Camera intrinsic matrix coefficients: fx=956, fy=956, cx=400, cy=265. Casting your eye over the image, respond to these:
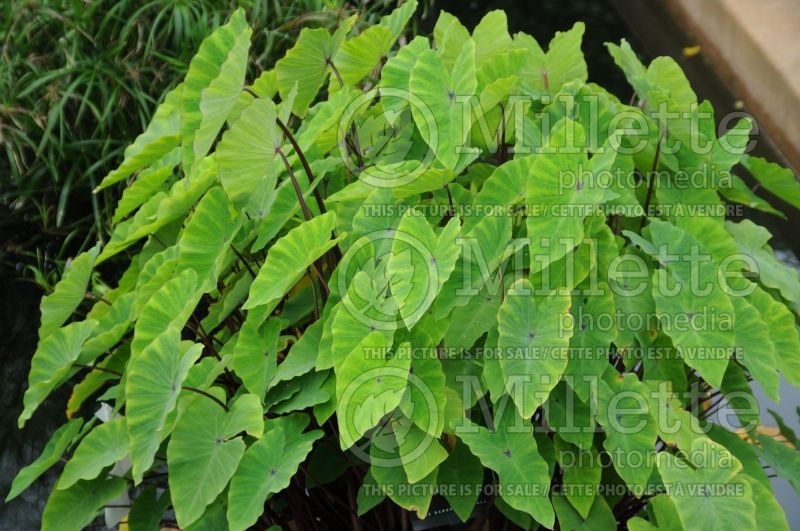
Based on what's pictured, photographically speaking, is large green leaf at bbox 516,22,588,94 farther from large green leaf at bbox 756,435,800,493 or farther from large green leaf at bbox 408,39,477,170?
large green leaf at bbox 756,435,800,493

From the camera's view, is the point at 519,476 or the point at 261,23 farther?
the point at 261,23

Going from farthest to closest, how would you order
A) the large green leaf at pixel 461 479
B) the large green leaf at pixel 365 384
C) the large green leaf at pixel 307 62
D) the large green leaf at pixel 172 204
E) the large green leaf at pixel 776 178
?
the large green leaf at pixel 776 178 < the large green leaf at pixel 307 62 < the large green leaf at pixel 172 204 < the large green leaf at pixel 461 479 < the large green leaf at pixel 365 384

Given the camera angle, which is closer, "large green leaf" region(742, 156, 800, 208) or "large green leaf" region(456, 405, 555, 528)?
"large green leaf" region(456, 405, 555, 528)

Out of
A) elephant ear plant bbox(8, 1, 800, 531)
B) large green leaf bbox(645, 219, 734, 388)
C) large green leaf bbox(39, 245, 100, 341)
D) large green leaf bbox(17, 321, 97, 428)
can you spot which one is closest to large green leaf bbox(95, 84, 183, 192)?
elephant ear plant bbox(8, 1, 800, 531)

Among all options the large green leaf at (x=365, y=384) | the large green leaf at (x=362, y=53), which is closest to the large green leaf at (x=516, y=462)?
the large green leaf at (x=365, y=384)

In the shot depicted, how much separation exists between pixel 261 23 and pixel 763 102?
156 cm

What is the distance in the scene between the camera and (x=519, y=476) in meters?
A: 1.05

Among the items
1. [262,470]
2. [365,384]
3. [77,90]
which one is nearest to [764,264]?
[365,384]

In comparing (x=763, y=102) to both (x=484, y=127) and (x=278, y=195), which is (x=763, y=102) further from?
(x=278, y=195)

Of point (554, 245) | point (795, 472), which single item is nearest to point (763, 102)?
point (795, 472)

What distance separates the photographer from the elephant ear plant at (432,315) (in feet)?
3.45

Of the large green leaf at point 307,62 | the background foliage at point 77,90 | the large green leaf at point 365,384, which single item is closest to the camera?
the large green leaf at point 365,384

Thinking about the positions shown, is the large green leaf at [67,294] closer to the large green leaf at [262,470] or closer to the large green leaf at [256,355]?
the large green leaf at [256,355]

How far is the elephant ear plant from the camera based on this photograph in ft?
3.45
